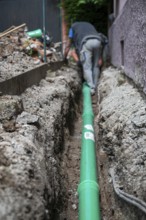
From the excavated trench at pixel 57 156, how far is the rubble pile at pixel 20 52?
0.73 m

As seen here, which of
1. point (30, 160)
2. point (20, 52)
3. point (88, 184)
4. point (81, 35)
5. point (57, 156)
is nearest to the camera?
point (30, 160)

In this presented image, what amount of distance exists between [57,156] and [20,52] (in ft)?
11.8

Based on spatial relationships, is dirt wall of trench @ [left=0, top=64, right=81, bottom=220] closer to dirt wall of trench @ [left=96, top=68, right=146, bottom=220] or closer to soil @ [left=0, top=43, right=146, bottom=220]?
soil @ [left=0, top=43, right=146, bottom=220]

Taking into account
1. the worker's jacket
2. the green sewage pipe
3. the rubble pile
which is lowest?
the green sewage pipe

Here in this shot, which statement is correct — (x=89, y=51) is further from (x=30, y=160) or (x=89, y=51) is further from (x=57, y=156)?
(x=30, y=160)

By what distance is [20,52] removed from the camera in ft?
20.1

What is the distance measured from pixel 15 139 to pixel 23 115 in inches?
24.6

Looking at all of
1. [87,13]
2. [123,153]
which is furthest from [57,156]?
[87,13]

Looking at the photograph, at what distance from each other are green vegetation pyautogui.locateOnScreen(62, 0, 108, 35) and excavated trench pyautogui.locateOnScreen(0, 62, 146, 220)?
6.89 m

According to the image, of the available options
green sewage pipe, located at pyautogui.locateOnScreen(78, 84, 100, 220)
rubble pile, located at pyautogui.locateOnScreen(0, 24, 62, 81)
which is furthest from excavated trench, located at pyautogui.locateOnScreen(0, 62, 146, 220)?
rubble pile, located at pyautogui.locateOnScreen(0, 24, 62, 81)

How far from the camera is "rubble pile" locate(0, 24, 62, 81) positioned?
4.92 metres

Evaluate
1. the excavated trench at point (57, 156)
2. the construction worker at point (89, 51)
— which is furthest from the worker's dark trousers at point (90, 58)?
the excavated trench at point (57, 156)

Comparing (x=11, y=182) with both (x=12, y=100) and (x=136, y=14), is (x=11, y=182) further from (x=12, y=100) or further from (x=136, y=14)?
(x=136, y=14)

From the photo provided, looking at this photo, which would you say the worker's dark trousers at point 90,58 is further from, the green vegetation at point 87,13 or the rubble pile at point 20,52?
the green vegetation at point 87,13
